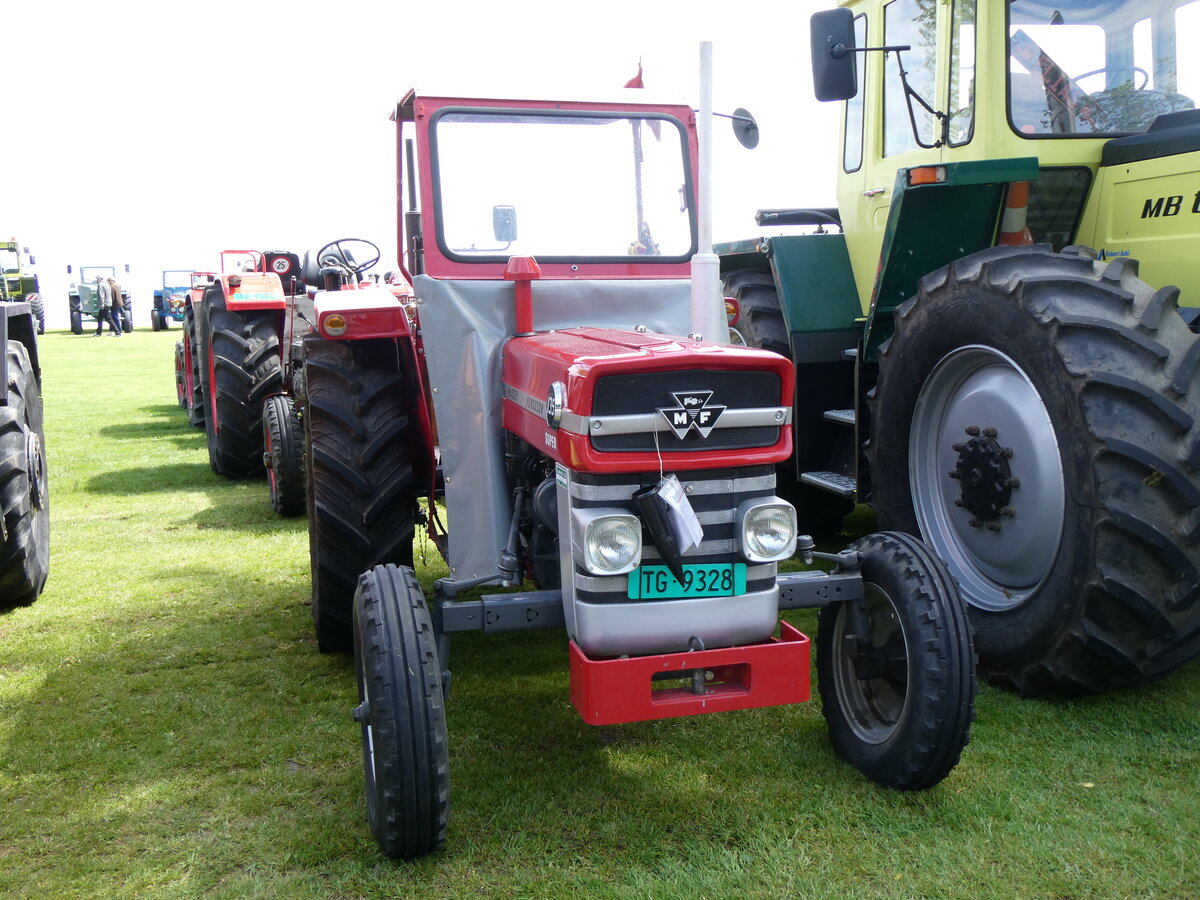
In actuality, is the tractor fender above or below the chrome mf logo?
above

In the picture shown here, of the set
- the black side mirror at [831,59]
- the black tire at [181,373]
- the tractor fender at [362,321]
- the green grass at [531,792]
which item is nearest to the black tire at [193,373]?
the black tire at [181,373]

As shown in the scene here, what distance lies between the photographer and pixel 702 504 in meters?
2.75

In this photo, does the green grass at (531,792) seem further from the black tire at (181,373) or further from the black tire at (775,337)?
the black tire at (181,373)

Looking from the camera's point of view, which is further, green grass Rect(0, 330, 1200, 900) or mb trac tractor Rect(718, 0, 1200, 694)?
mb trac tractor Rect(718, 0, 1200, 694)

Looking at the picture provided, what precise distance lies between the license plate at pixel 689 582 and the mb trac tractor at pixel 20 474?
3.11 meters

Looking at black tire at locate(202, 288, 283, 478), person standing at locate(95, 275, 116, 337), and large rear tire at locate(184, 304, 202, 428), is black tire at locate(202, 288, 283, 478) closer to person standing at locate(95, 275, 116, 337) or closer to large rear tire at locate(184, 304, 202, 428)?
large rear tire at locate(184, 304, 202, 428)

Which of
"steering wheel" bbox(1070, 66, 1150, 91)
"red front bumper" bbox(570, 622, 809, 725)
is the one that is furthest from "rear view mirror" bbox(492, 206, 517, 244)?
"steering wheel" bbox(1070, 66, 1150, 91)

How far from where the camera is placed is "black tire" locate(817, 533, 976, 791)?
110 inches

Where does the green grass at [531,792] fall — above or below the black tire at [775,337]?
below

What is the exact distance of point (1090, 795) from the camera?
9.70 feet

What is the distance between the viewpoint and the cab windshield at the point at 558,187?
3.73m

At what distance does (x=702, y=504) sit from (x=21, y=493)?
3291 mm

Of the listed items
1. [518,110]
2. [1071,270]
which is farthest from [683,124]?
[1071,270]

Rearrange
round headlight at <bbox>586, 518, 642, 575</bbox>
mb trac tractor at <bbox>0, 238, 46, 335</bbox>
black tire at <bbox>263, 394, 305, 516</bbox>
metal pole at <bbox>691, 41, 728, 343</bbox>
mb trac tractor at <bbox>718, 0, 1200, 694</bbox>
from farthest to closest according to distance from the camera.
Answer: mb trac tractor at <bbox>0, 238, 46, 335</bbox>, black tire at <bbox>263, 394, 305, 516</bbox>, metal pole at <bbox>691, 41, 728, 343</bbox>, mb trac tractor at <bbox>718, 0, 1200, 694</bbox>, round headlight at <bbox>586, 518, 642, 575</bbox>
